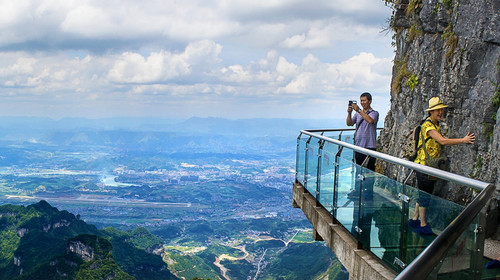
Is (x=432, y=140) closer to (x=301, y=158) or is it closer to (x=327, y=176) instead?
(x=327, y=176)

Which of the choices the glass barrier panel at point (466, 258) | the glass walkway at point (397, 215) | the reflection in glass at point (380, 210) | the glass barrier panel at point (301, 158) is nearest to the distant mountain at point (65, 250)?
the glass barrier panel at point (301, 158)

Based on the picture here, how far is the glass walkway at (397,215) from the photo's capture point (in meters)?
2.19

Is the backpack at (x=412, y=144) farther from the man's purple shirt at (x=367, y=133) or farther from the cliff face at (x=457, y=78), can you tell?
the man's purple shirt at (x=367, y=133)

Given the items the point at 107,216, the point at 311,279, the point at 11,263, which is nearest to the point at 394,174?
the point at 311,279

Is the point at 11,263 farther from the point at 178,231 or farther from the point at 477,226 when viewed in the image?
the point at 477,226

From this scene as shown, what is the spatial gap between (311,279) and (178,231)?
7522 centimetres

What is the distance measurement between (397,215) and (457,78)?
173 inches

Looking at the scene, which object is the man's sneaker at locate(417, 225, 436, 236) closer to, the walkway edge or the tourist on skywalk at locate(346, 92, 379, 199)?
the walkway edge

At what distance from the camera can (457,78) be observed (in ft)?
25.1

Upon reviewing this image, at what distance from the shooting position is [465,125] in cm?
729

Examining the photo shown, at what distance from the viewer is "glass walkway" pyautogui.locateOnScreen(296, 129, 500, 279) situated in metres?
2.19

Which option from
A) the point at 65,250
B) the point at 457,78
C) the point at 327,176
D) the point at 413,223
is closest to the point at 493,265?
the point at 413,223

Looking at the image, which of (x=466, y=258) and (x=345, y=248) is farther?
(x=345, y=248)

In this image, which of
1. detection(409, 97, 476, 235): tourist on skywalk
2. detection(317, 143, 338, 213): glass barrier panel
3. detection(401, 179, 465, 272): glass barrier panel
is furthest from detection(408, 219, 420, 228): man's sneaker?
detection(317, 143, 338, 213): glass barrier panel
